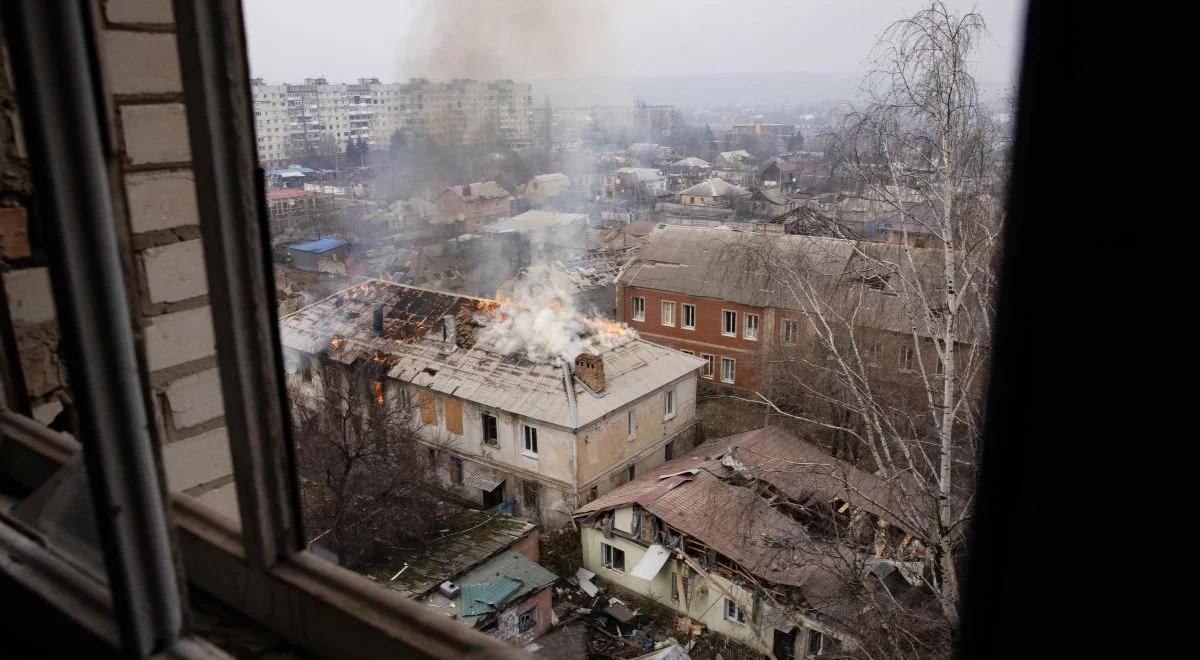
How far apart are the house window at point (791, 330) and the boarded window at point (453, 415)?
4620 millimetres

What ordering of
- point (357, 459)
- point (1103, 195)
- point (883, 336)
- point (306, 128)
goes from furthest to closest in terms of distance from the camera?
point (306, 128) < point (357, 459) < point (883, 336) < point (1103, 195)

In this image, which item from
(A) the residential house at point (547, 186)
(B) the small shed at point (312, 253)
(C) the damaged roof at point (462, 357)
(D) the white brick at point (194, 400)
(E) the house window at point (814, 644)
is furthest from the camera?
(A) the residential house at point (547, 186)

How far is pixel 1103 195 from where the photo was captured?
11.8 inches

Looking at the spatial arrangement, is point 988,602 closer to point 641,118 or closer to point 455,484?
point 455,484

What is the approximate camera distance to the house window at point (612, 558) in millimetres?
8258

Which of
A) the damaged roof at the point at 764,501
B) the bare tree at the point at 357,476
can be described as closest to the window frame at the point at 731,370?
the damaged roof at the point at 764,501

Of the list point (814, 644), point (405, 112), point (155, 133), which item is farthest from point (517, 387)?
point (405, 112)

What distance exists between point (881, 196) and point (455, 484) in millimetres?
7489

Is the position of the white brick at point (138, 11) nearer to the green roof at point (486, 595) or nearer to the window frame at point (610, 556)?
the green roof at point (486, 595)

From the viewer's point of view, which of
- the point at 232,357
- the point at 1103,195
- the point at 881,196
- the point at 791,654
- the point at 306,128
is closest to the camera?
the point at 1103,195

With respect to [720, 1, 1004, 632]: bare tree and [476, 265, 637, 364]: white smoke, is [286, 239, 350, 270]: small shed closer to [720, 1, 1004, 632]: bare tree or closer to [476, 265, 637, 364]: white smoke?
[476, 265, 637, 364]: white smoke

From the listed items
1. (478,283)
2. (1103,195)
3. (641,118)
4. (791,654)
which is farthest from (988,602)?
(641,118)

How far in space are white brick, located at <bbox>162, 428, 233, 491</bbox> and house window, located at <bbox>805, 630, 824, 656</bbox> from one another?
17.5 ft

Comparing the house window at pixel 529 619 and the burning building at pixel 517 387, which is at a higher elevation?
the burning building at pixel 517 387
